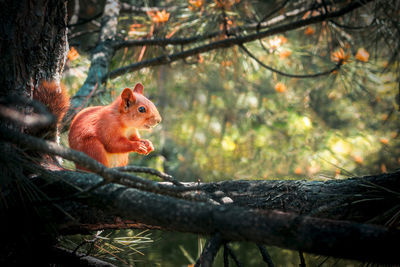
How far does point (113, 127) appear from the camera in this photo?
3.94 ft

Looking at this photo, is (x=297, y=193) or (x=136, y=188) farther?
(x=297, y=193)

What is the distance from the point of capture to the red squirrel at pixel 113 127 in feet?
3.79

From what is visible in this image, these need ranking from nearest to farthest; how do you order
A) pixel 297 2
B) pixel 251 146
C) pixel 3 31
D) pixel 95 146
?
pixel 3 31 → pixel 95 146 → pixel 297 2 → pixel 251 146

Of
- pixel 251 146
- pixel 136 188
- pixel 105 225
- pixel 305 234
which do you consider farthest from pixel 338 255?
pixel 251 146

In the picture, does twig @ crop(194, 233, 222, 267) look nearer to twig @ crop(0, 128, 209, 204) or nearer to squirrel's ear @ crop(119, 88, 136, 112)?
twig @ crop(0, 128, 209, 204)

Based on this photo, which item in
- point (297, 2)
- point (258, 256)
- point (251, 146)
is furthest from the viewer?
point (251, 146)

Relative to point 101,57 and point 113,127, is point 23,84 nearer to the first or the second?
point 113,127

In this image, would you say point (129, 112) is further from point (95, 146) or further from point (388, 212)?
point (388, 212)

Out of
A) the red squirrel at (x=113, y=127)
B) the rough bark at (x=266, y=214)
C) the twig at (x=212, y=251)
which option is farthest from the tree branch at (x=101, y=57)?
the twig at (x=212, y=251)

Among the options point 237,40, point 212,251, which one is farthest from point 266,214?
point 237,40

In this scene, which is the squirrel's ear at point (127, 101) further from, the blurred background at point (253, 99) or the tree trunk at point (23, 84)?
the blurred background at point (253, 99)

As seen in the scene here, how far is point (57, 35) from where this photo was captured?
3.12ft

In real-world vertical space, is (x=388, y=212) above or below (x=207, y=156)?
below

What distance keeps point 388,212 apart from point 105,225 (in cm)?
68
